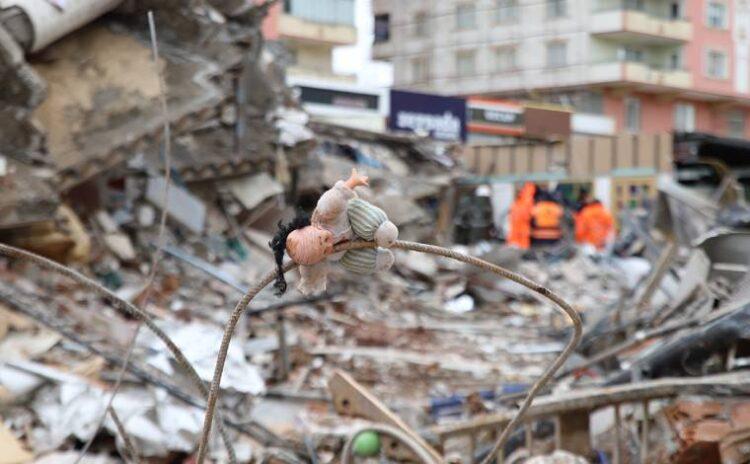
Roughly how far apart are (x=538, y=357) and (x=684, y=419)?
570 centimetres

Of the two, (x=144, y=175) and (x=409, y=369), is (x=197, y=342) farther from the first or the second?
(x=144, y=175)

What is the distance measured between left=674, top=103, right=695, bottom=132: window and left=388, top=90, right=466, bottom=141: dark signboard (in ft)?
67.1

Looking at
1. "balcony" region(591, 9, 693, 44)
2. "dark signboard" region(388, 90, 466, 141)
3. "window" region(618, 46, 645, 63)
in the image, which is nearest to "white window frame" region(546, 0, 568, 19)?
"balcony" region(591, 9, 693, 44)

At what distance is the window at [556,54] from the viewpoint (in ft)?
147

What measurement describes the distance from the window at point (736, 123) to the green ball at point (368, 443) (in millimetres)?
46005

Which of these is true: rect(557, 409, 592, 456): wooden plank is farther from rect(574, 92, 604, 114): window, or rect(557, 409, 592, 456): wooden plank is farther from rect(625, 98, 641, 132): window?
rect(625, 98, 641, 132): window

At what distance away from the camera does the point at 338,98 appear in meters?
27.8

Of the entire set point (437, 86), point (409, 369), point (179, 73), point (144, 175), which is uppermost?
point (179, 73)

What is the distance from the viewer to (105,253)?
1166 centimetres

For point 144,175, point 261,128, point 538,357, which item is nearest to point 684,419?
point 538,357

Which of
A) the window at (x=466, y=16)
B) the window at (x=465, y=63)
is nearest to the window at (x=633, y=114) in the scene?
the window at (x=465, y=63)

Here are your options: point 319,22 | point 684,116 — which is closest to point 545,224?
point 319,22

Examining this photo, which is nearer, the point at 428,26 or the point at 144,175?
the point at 144,175

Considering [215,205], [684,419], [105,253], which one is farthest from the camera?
[215,205]
